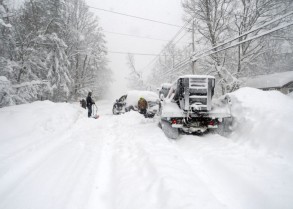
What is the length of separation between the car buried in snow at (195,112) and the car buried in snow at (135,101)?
18.5 feet

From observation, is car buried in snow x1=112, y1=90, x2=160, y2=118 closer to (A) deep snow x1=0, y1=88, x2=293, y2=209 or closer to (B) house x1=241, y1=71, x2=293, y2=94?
(A) deep snow x1=0, y1=88, x2=293, y2=209

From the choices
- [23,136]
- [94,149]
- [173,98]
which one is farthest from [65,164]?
[173,98]

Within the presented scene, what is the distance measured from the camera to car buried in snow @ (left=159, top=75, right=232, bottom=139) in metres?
6.95

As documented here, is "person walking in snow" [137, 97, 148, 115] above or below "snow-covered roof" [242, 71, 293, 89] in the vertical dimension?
below

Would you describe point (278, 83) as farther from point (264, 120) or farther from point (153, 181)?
point (153, 181)

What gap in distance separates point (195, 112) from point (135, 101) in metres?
8.16

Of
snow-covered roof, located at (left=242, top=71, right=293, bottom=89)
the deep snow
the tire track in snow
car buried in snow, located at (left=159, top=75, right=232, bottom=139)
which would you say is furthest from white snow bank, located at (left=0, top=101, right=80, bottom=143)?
snow-covered roof, located at (left=242, top=71, right=293, bottom=89)

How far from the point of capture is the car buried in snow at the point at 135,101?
1336cm

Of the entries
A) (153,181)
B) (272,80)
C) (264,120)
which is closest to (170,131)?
(264,120)

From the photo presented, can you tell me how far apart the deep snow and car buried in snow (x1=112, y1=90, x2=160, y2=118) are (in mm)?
6283

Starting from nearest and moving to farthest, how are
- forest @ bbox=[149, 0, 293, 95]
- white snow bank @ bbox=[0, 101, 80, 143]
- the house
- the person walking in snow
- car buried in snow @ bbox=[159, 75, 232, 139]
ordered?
white snow bank @ bbox=[0, 101, 80, 143] → car buried in snow @ bbox=[159, 75, 232, 139] → the person walking in snow → forest @ bbox=[149, 0, 293, 95] → the house

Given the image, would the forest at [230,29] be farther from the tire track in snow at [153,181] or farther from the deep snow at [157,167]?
the tire track in snow at [153,181]

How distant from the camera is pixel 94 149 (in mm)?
5637

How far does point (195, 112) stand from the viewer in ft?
23.0
